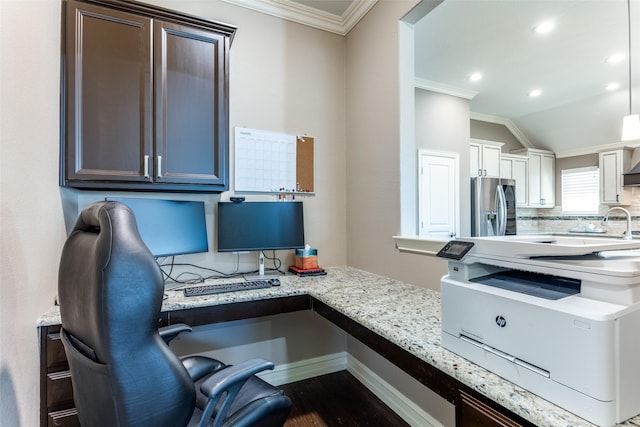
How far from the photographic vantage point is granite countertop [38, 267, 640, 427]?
0.69 m

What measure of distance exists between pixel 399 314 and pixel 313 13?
243 cm

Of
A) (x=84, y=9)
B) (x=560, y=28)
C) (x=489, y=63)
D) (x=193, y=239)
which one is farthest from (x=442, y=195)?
(x=84, y=9)

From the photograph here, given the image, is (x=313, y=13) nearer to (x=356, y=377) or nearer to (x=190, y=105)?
(x=190, y=105)

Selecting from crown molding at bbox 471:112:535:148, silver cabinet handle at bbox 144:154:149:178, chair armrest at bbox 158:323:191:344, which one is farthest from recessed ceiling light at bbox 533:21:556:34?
chair armrest at bbox 158:323:191:344

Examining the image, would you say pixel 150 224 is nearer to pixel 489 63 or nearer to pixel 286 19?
pixel 286 19

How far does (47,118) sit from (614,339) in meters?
2.15

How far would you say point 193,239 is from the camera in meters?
1.93

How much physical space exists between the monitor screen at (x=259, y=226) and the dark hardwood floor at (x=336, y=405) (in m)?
1.07

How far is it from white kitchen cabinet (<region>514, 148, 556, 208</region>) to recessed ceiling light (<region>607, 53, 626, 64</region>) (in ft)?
6.03

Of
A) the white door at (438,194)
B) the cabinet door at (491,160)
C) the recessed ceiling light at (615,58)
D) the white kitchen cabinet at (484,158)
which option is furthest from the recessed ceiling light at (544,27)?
the cabinet door at (491,160)

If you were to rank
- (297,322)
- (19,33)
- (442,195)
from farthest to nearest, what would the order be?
1. (442,195)
2. (297,322)
3. (19,33)

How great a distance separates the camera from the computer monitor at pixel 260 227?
2.04 metres

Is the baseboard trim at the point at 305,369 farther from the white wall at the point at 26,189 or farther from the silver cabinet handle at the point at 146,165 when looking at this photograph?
the silver cabinet handle at the point at 146,165

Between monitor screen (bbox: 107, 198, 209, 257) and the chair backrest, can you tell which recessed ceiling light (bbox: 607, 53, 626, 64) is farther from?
the chair backrest
